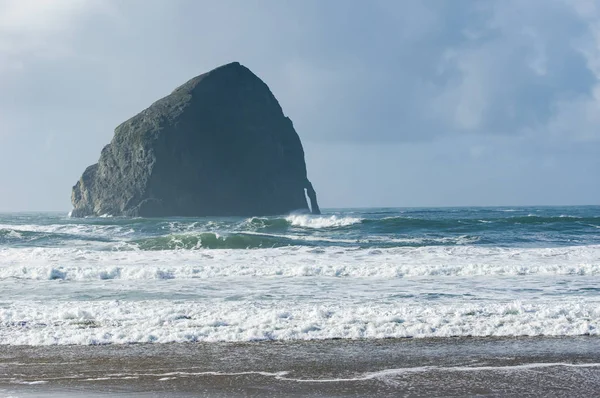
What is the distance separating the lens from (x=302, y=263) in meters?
18.1

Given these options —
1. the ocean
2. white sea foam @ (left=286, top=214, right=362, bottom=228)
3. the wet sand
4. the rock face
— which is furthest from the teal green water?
the rock face

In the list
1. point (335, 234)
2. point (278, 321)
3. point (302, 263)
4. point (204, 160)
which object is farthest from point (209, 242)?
point (204, 160)

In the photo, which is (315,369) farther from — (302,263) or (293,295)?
(302,263)

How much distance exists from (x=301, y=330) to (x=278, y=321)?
680 mm

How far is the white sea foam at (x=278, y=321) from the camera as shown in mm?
8031

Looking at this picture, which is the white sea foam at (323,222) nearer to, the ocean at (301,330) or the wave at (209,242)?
the wave at (209,242)

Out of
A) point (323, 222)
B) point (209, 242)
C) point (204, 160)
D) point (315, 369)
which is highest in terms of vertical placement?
point (204, 160)

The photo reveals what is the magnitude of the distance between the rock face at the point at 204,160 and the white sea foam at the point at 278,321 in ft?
274

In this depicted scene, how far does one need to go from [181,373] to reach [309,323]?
265 centimetres

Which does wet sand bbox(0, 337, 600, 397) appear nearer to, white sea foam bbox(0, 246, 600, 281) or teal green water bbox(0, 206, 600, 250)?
white sea foam bbox(0, 246, 600, 281)

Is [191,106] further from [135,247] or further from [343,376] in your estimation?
[343,376]

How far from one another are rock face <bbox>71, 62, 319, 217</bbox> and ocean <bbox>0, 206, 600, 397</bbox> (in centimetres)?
7788

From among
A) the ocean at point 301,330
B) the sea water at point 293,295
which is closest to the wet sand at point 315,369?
the ocean at point 301,330

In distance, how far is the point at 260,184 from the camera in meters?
99.2
